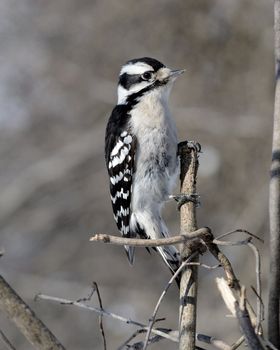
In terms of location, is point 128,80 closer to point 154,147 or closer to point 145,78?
point 145,78

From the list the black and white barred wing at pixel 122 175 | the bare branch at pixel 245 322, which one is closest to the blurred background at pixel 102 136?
the black and white barred wing at pixel 122 175

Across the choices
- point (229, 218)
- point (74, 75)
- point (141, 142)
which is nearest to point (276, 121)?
point (141, 142)

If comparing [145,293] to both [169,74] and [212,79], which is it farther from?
[169,74]

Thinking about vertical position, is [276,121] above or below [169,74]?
below

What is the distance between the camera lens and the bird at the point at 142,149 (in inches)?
146

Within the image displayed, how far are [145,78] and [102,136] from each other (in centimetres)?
439

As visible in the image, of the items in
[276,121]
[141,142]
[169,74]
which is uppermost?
[169,74]

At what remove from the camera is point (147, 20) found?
7734mm

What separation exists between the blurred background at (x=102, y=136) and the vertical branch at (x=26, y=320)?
5175 mm

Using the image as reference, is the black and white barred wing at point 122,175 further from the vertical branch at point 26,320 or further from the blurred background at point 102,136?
the blurred background at point 102,136

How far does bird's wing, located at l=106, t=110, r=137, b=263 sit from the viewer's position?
3789 millimetres

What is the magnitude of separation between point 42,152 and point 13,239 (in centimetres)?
103

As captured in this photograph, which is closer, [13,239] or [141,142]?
[141,142]

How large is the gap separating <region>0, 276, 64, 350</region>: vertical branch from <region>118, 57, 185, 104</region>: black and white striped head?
2.38 metres
